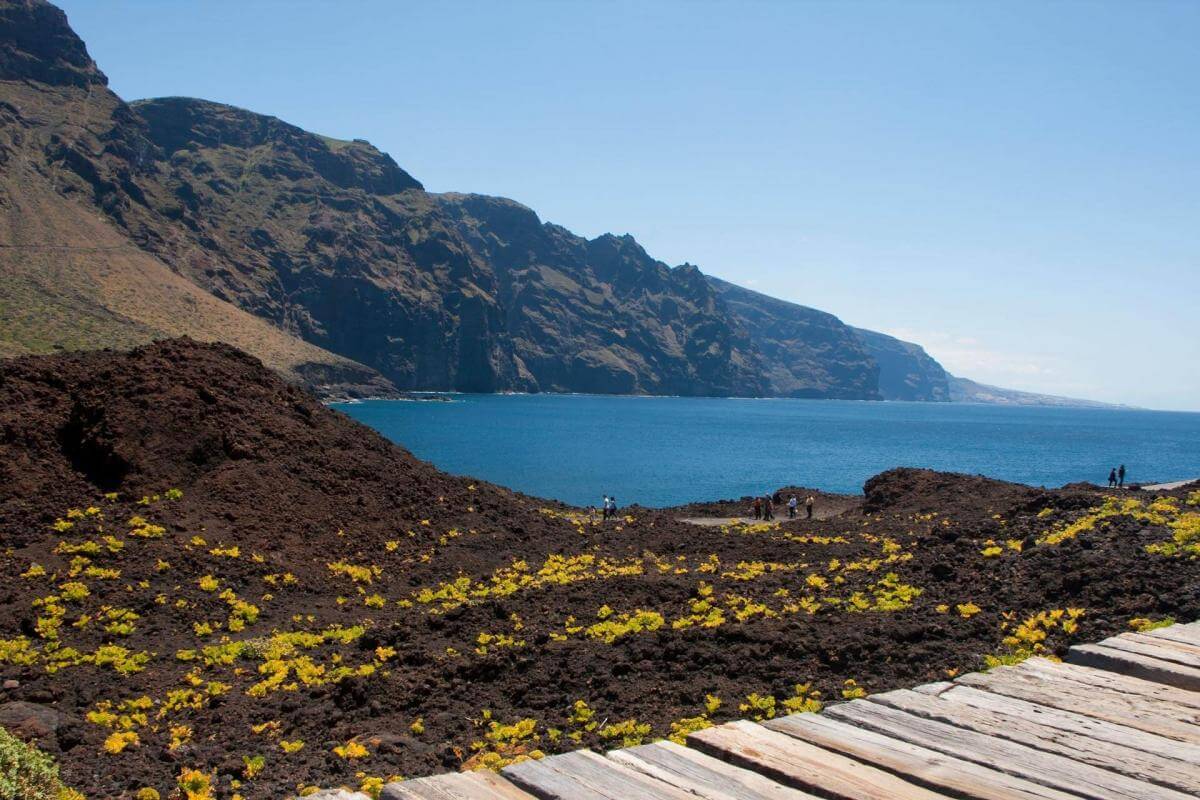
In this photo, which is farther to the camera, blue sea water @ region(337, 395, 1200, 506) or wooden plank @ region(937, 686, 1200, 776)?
blue sea water @ region(337, 395, 1200, 506)

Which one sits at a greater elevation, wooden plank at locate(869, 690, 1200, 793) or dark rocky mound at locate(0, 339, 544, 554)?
wooden plank at locate(869, 690, 1200, 793)

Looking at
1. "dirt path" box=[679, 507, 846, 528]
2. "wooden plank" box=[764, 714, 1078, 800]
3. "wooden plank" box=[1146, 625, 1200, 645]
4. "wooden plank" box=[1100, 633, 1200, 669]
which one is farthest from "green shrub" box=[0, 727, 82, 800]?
"dirt path" box=[679, 507, 846, 528]

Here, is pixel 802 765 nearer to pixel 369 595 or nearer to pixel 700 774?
pixel 700 774

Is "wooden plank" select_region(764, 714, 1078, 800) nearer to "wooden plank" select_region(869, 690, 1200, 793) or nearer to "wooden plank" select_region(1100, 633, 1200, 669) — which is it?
"wooden plank" select_region(869, 690, 1200, 793)

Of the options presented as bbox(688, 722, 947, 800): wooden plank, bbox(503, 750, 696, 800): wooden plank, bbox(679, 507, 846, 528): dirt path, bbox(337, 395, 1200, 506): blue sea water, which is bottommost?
bbox(337, 395, 1200, 506): blue sea water

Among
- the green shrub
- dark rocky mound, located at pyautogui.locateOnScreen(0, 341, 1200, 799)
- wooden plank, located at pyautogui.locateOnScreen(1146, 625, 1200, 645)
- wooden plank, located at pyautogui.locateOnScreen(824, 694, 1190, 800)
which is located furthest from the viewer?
dark rocky mound, located at pyautogui.locateOnScreen(0, 341, 1200, 799)

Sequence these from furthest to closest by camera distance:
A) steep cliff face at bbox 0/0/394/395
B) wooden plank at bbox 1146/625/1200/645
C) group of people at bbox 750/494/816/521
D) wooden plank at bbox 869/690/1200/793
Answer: steep cliff face at bbox 0/0/394/395, group of people at bbox 750/494/816/521, wooden plank at bbox 1146/625/1200/645, wooden plank at bbox 869/690/1200/793

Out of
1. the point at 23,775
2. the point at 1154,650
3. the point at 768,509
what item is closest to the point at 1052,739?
the point at 1154,650

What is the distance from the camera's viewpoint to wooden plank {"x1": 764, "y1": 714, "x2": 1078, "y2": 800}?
171 inches

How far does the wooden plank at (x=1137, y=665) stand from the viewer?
6.56 metres

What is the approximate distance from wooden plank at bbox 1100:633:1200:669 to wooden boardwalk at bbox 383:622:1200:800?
77 cm

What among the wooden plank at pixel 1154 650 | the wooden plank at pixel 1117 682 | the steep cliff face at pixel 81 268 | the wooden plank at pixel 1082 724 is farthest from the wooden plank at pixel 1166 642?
the steep cliff face at pixel 81 268

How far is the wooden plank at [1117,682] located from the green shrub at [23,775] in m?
8.18

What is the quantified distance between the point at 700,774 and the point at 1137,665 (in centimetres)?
435
